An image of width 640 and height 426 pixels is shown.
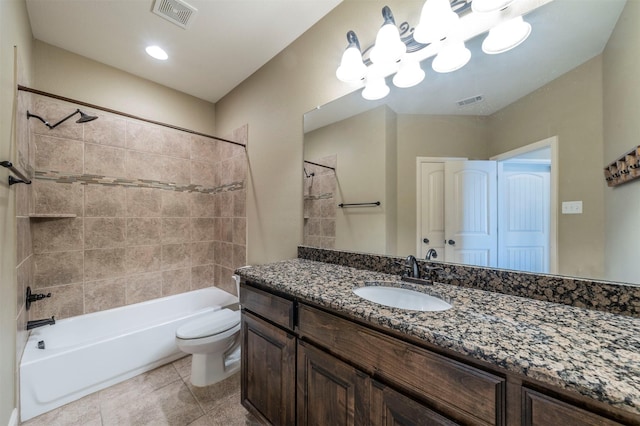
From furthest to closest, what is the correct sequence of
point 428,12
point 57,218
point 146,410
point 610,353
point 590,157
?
1. point 57,218
2. point 146,410
3. point 428,12
4. point 590,157
5. point 610,353

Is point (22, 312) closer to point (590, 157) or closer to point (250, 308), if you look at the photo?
point (250, 308)

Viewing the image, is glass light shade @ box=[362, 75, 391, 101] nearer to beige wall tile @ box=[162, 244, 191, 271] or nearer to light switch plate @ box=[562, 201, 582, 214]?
light switch plate @ box=[562, 201, 582, 214]

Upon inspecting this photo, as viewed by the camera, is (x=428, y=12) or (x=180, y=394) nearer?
(x=428, y=12)

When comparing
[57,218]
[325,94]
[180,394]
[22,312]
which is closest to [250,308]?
[180,394]

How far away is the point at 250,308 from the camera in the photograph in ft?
4.36

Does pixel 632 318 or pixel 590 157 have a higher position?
pixel 590 157

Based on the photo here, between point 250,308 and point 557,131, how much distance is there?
1.59m

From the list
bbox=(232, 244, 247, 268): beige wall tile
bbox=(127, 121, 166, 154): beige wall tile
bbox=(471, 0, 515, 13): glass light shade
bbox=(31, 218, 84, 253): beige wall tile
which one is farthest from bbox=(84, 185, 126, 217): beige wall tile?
bbox=(471, 0, 515, 13): glass light shade

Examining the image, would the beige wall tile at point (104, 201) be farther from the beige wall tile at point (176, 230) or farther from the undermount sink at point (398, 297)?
the undermount sink at point (398, 297)

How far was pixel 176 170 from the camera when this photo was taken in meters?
2.65

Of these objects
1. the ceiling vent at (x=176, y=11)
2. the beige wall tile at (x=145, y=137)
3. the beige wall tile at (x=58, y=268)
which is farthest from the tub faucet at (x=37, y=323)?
the ceiling vent at (x=176, y=11)

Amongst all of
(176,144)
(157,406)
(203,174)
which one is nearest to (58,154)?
(176,144)

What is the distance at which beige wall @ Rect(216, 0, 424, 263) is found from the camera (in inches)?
61.4

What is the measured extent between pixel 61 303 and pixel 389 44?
10.1 ft
